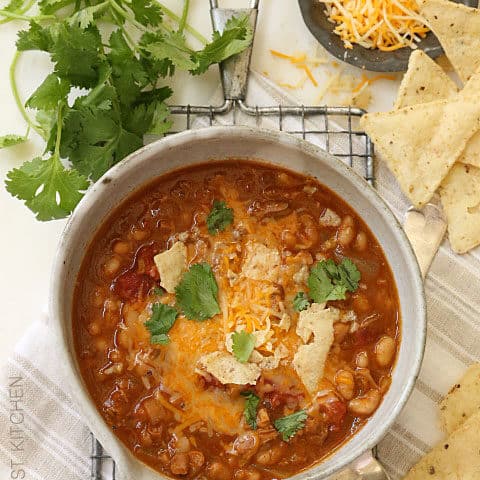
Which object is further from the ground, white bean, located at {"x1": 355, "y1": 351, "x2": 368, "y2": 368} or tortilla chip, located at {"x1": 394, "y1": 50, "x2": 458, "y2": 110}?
tortilla chip, located at {"x1": 394, "y1": 50, "x2": 458, "y2": 110}

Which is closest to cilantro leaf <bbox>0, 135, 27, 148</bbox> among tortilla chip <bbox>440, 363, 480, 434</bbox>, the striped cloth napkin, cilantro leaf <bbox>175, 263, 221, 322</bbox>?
the striped cloth napkin

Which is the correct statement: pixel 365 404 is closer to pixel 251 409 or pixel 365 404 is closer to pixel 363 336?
pixel 363 336

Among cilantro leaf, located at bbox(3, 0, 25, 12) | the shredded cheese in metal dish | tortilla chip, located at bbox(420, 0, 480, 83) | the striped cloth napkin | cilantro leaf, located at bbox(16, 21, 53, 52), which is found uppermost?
tortilla chip, located at bbox(420, 0, 480, 83)

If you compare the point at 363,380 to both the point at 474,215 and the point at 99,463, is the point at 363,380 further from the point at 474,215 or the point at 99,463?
the point at 99,463

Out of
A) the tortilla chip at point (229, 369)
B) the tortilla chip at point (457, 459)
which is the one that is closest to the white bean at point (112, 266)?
the tortilla chip at point (229, 369)

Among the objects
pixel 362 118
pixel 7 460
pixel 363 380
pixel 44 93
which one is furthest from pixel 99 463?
pixel 362 118

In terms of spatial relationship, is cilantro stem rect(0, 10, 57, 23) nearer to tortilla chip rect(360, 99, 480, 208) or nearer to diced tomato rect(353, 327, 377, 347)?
tortilla chip rect(360, 99, 480, 208)
